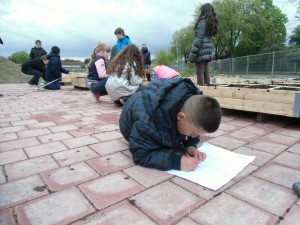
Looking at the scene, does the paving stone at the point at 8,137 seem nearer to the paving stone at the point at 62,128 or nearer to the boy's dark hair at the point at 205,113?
the paving stone at the point at 62,128

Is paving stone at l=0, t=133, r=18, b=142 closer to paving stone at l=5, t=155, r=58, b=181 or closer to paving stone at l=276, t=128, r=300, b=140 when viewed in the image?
paving stone at l=5, t=155, r=58, b=181

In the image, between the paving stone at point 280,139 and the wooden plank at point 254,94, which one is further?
the wooden plank at point 254,94

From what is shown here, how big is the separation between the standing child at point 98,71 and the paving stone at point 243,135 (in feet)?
9.73

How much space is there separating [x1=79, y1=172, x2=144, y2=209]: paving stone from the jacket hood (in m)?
0.46

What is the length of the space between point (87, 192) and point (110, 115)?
2.50 m

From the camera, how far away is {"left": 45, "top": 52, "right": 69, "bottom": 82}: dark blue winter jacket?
342 inches

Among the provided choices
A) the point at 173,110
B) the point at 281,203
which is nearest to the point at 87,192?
the point at 173,110

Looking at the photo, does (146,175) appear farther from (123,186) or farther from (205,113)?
(205,113)

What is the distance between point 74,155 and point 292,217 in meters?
1.72

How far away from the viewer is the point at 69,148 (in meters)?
2.47

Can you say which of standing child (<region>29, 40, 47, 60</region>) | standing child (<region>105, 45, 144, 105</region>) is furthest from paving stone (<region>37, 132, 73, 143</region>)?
standing child (<region>29, 40, 47, 60</region>)

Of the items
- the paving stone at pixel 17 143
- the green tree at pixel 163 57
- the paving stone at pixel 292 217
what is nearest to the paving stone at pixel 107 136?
the paving stone at pixel 17 143

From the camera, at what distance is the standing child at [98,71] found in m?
5.23

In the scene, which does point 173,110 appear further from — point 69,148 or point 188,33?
point 188,33
